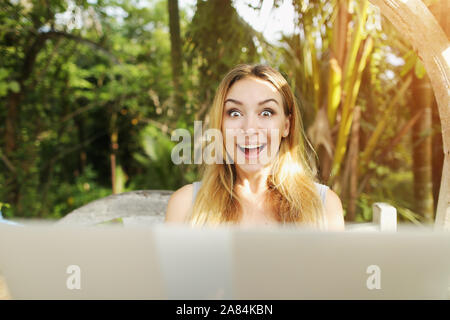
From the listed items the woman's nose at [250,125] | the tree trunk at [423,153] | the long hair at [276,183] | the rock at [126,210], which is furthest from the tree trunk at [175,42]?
the woman's nose at [250,125]

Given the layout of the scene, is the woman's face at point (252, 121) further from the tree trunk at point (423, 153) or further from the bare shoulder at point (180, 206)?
the tree trunk at point (423, 153)

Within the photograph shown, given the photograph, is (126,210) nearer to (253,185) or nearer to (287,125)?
(253,185)

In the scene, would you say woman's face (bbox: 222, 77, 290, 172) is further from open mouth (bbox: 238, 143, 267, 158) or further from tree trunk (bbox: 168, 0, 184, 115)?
tree trunk (bbox: 168, 0, 184, 115)

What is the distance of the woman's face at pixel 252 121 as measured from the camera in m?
1.06

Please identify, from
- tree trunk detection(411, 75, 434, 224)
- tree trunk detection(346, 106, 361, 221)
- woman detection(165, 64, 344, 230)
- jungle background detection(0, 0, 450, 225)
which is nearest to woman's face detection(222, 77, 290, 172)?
woman detection(165, 64, 344, 230)

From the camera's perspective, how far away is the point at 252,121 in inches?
41.5

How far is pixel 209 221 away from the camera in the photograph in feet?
3.59

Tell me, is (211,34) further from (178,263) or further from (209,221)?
(178,263)

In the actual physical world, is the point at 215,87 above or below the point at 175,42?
below

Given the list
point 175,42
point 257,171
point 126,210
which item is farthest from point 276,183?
point 175,42

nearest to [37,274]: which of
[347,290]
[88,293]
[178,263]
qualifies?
[88,293]

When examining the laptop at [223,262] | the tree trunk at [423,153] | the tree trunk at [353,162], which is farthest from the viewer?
the tree trunk at [423,153]

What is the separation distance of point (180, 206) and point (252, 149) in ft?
0.96

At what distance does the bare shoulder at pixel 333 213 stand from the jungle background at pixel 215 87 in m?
0.31
